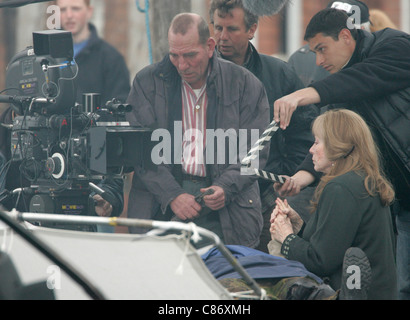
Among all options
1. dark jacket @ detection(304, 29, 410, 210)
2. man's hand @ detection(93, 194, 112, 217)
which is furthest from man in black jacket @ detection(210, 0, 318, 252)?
man's hand @ detection(93, 194, 112, 217)

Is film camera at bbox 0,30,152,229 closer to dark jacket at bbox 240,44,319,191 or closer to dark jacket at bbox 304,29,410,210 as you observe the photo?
dark jacket at bbox 240,44,319,191

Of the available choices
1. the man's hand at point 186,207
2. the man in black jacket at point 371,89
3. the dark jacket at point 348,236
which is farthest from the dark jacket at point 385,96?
the man's hand at point 186,207

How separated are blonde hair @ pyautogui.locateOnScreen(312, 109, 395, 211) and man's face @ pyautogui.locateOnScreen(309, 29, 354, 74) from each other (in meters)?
0.59

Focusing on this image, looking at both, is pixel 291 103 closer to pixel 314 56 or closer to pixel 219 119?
pixel 219 119

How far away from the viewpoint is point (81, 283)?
7.30ft

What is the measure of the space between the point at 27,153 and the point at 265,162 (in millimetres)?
1150

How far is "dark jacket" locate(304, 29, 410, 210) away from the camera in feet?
13.1

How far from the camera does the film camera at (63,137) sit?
4043 mm

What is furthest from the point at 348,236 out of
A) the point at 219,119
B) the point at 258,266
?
the point at 219,119

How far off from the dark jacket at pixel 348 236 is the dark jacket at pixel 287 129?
1.04 metres

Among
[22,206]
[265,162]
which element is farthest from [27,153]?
[265,162]

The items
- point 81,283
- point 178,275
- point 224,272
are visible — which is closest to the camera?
point 81,283

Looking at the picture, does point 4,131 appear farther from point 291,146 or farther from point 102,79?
point 291,146

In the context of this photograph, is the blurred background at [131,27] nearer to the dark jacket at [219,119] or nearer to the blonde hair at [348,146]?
the dark jacket at [219,119]
